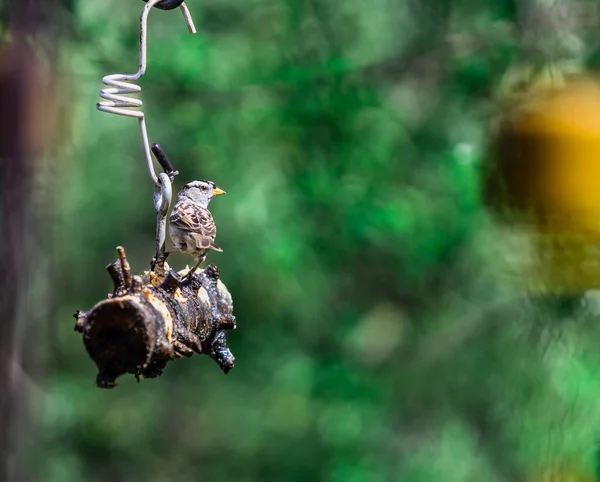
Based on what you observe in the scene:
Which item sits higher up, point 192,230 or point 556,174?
point 192,230

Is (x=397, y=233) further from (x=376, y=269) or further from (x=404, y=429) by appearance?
(x=404, y=429)

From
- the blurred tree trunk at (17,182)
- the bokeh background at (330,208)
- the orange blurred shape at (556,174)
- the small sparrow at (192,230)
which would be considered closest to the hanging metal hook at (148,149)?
the small sparrow at (192,230)

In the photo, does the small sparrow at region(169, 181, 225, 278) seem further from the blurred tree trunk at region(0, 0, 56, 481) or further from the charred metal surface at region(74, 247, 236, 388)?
the blurred tree trunk at region(0, 0, 56, 481)

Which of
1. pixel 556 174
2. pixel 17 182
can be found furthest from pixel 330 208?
pixel 17 182

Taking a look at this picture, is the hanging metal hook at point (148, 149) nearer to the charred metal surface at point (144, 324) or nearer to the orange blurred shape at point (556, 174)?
the charred metal surface at point (144, 324)

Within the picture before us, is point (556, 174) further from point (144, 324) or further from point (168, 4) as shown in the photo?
point (144, 324)

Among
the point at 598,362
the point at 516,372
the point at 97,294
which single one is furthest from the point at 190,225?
the point at 97,294
